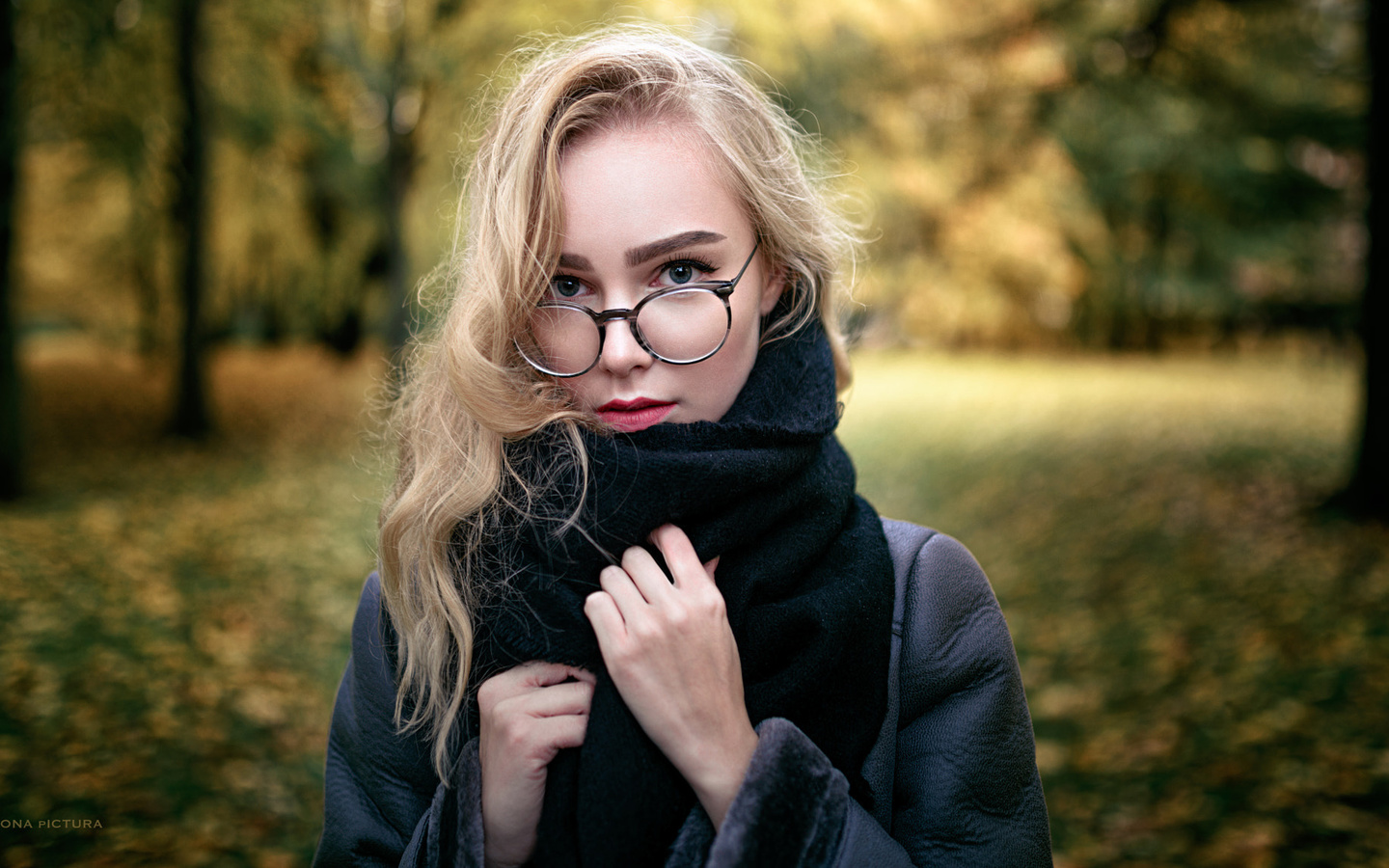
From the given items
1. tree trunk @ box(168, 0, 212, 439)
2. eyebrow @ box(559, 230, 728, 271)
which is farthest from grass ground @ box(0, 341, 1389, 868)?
eyebrow @ box(559, 230, 728, 271)

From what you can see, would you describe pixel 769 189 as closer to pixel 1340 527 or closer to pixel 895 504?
pixel 1340 527

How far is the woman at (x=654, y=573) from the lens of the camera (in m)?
1.14

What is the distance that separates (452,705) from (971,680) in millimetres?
743

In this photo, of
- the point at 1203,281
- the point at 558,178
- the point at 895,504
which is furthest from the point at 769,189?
the point at 1203,281

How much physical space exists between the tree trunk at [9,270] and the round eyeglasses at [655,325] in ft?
22.5

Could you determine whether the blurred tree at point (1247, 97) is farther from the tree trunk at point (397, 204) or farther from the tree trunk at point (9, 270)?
the tree trunk at point (9, 270)

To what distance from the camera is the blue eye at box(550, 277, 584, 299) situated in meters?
1.23

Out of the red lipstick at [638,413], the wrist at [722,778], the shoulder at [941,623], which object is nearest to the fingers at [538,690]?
the wrist at [722,778]

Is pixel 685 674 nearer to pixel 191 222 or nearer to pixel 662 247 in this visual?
pixel 662 247

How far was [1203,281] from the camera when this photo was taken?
21031 mm

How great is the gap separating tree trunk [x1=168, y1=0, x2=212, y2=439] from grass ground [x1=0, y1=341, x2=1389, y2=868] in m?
0.55

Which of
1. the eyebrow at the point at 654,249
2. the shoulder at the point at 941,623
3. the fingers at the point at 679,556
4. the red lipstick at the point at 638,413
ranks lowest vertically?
the shoulder at the point at 941,623

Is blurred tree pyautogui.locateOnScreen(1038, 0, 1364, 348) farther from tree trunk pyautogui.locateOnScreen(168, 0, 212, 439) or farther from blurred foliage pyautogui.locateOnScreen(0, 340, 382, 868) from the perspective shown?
tree trunk pyautogui.locateOnScreen(168, 0, 212, 439)

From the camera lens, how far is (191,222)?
877 cm
